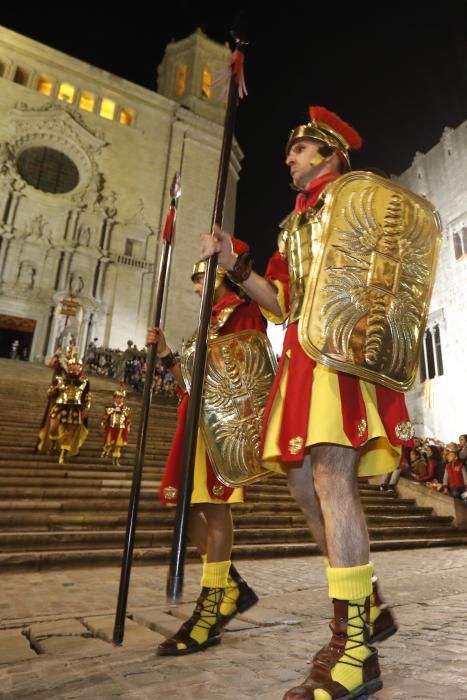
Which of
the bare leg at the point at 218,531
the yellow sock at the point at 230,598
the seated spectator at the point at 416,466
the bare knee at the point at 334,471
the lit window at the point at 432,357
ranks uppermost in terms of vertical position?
the lit window at the point at 432,357

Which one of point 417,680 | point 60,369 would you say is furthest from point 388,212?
point 60,369

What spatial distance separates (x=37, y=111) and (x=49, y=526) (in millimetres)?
29317

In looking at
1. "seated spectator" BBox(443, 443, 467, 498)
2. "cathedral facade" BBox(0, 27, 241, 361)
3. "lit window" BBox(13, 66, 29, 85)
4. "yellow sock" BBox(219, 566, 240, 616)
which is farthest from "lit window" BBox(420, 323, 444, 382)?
"lit window" BBox(13, 66, 29, 85)

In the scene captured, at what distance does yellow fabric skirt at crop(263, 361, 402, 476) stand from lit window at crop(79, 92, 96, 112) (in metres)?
34.2

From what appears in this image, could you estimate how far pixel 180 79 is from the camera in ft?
115

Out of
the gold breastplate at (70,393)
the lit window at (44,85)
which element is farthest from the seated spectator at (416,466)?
the lit window at (44,85)

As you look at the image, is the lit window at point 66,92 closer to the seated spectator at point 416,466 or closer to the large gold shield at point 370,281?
the seated spectator at point 416,466

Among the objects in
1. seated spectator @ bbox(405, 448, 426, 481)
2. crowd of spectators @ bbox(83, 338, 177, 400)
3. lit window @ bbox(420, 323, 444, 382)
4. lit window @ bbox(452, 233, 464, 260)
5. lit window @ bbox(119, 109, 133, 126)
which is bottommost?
seated spectator @ bbox(405, 448, 426, 481)

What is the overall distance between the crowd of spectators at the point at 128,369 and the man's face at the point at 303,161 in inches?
614

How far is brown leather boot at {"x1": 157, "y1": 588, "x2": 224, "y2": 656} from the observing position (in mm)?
1856

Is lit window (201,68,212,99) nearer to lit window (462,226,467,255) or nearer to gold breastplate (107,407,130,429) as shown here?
lit window (462,226,467,255)

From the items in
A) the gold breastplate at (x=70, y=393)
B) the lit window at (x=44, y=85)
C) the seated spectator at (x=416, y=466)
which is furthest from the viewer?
the lit window at (x=44, y=85)

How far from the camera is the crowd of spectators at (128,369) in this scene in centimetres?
1872

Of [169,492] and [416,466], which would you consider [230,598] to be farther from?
[416,466]
